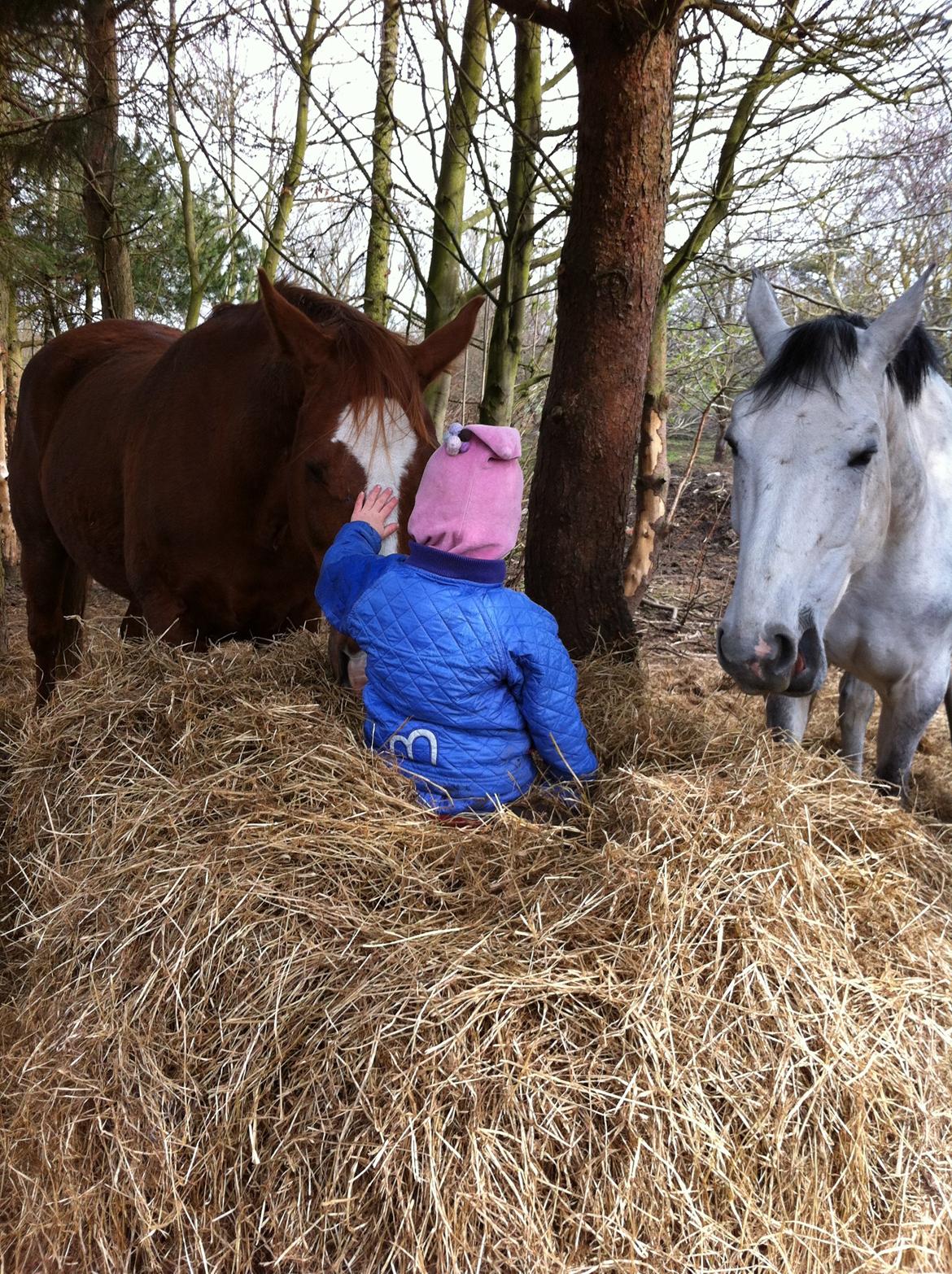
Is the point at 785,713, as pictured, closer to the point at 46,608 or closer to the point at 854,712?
the point at 854,712

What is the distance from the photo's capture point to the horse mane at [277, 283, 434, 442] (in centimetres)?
238

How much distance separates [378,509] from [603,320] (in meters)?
1.28

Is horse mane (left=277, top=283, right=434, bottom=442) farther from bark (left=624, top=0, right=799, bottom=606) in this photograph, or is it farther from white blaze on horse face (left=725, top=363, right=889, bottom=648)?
bark (left=624, top=0, right=799, bottom=606)

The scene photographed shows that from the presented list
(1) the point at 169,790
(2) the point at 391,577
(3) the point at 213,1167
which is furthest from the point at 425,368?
Result: (3) the point at 213,1167

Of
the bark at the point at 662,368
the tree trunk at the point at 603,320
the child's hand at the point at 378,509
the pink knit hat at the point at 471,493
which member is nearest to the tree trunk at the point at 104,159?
the bark at the point at 662,368

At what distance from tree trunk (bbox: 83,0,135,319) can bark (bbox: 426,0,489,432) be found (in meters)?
2.90

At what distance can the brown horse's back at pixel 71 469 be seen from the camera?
3668 millimetres

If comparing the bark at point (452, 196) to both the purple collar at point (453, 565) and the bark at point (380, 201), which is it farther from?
the purple collar at point (453, 565)

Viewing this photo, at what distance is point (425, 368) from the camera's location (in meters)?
2.73

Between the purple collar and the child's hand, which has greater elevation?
the child's hand

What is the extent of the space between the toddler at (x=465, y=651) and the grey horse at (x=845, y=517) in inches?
17.9

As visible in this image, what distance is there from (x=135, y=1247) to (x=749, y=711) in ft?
11.3

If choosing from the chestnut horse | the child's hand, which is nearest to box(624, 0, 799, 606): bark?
the chestnut horse

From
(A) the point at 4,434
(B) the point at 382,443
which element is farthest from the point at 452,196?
(A) the point at 4,434
